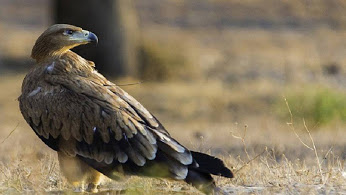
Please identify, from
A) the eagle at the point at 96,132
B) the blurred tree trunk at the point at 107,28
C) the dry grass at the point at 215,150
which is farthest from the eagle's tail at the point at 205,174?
the blurred tree trunk at the point at 107,28

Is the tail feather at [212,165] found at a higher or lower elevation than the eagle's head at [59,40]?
lower

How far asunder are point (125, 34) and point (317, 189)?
36.5 ft

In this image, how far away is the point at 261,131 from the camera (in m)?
12.4

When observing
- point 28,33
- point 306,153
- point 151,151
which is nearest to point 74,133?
point 151,151

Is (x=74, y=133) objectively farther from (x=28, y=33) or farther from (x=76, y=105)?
(x=28, y=33)

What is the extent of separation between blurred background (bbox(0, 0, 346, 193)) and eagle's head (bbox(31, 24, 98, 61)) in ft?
5.33

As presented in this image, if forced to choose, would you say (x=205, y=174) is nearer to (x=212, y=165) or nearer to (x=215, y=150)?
(x=212, y=165)

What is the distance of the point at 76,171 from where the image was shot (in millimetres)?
7012

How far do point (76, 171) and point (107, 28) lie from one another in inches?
415

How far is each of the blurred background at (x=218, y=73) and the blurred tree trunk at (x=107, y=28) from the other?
0.06 feet

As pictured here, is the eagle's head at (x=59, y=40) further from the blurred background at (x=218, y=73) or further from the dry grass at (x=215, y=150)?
the blurred background at (x=218, y=73)

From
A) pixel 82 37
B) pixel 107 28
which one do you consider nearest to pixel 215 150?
pixel 82 37

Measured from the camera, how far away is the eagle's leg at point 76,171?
6992 millimetres

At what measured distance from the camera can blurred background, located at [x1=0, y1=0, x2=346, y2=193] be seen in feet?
38.8
